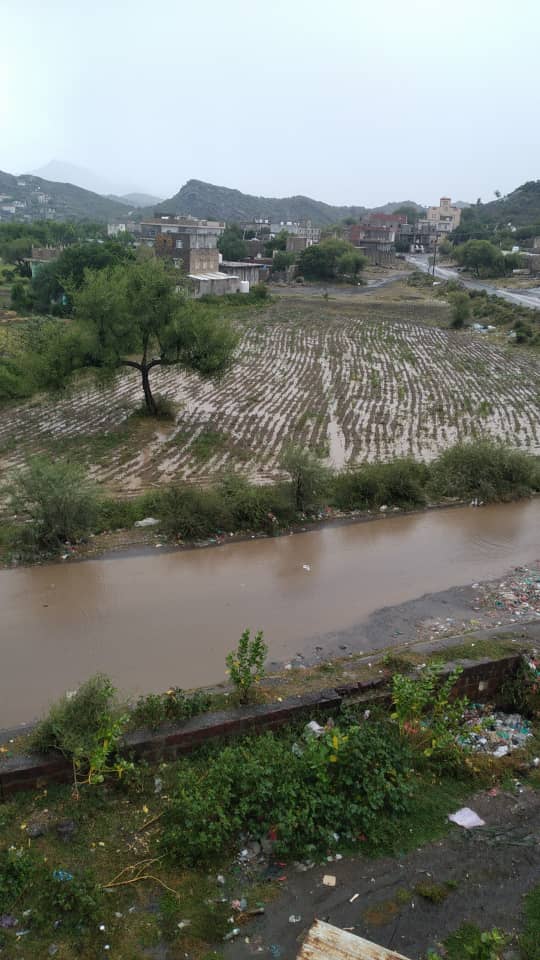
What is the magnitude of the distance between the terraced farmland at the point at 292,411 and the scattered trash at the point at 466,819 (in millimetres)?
8786

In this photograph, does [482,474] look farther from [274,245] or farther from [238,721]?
[274,245]

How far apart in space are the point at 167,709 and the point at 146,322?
38.2 ft

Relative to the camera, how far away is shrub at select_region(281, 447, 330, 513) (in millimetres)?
11266

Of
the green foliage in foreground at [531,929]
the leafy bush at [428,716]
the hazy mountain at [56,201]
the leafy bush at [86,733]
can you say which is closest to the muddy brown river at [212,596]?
the leafy bush at [86,733]

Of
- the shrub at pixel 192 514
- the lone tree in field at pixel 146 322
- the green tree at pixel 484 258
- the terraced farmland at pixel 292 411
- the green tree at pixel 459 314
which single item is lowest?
the shrub at pixel 192 514

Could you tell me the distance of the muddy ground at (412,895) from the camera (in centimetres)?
400

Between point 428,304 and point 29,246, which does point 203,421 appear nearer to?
point 428,304

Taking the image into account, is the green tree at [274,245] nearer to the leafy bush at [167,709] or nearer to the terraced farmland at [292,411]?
the terraced farmland at [292,411]

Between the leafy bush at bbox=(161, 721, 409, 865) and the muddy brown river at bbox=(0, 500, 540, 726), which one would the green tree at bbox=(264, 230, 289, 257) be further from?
the leafy bush at bbox=(161, 721, 409, 865)

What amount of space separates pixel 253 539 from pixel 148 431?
6.35 meters

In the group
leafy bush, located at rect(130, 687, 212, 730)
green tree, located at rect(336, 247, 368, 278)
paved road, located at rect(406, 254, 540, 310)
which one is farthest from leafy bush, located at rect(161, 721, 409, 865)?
green tree, located at rect(336, 247, 368, 278)

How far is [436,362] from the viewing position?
25812mm

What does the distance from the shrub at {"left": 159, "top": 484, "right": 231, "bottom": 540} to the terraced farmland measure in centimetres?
225

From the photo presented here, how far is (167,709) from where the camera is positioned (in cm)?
582
